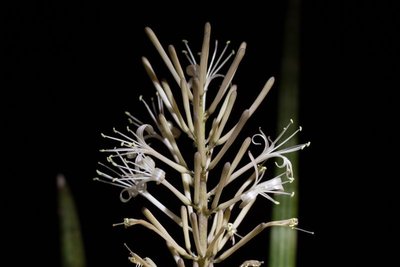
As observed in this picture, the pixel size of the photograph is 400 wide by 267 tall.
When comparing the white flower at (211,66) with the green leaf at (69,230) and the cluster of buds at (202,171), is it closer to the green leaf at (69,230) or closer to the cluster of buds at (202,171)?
the cluster of buds at (202,171)

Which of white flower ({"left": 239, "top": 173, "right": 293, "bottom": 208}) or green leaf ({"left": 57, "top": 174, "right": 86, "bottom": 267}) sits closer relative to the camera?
green leaf ({"left": 57, "top": 174, "right": 86, "bottom": 267})

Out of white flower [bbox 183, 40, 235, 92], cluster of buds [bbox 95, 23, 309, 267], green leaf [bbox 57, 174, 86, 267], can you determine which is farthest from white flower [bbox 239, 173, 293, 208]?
green leaf [bbox 57, 174, 86, 267]

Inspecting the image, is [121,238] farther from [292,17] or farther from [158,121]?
[292,17]

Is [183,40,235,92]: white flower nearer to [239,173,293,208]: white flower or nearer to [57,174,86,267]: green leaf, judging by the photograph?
[239,173,293,208]: white flower

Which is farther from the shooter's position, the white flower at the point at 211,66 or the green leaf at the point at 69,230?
the white flower at the point at 211,66

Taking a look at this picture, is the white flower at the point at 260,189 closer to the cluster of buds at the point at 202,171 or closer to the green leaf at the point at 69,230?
the cluster of buds at the point at 202,171

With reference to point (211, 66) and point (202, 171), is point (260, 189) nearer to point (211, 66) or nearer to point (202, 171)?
point (202, 171)

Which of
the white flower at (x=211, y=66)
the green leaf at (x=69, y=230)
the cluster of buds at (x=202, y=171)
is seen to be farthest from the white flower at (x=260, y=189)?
the green leaf at (x=69, y=230)

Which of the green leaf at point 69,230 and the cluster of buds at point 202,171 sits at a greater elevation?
the cluster of buds at point 202,171

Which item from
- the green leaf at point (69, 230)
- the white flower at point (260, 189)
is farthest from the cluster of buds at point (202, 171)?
the green leaf at point (69, 230)

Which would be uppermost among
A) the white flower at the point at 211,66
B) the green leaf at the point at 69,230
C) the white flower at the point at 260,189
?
the white flower at the point at 211,66

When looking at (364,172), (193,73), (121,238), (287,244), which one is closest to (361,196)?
(364,172)
